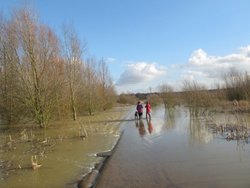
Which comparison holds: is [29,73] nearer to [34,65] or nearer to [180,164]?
[34,65]

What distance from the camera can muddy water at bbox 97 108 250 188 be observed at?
7641 millimetres

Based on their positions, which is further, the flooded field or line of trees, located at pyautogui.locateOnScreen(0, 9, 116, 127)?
line of trees, located at pyautogui.locateOnScreen(0, 9, 116, 127)

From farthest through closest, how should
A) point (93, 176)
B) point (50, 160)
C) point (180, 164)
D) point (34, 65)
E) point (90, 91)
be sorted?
point (90, 91), point (34, 65), point (50, 160), point (180, 164), point (93, 176)

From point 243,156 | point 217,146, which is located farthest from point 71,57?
point 243,156

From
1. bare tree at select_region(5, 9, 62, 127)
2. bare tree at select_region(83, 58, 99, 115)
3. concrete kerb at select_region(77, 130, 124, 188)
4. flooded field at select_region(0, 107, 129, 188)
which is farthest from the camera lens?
bare tree at select_region(83, 58, 99, 115)

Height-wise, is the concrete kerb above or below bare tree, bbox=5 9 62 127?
below

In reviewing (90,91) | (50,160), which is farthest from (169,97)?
(50,160)

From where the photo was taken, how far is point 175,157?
417 inches

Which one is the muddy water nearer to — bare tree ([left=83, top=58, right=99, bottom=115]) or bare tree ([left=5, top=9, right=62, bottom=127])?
bare tree ([left=5, top=9, right=62, bottom=127])

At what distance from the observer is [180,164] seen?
31.0ft

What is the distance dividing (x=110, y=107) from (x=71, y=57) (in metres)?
27.1

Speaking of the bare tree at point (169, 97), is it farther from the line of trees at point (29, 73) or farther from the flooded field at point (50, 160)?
the flooded field at point (50, 160)

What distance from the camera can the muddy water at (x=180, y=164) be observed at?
7641 millimetres

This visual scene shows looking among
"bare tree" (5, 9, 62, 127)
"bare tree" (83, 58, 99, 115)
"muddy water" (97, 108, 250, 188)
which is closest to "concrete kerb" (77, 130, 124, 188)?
"muddy water" (97, 108, 250, 188)
